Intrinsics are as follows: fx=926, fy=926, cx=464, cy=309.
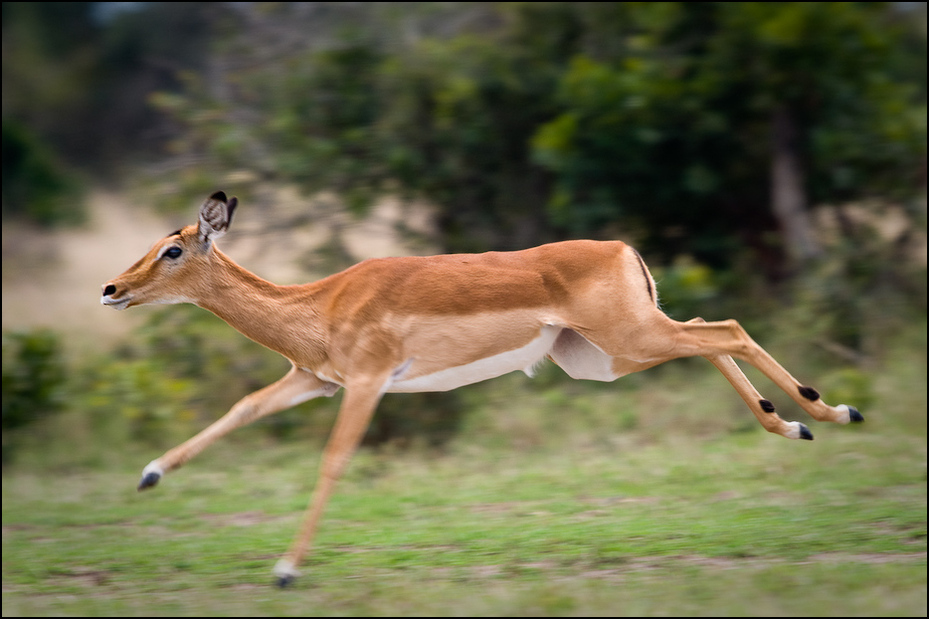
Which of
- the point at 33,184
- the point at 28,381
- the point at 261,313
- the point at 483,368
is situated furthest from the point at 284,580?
the point at 33,184

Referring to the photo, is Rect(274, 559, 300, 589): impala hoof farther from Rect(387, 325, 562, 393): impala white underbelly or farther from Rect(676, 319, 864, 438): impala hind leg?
Rect(676, 319, 864, 438): impala hind leg

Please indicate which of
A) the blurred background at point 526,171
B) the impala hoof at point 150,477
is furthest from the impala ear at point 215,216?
the blurred background at point 526,171

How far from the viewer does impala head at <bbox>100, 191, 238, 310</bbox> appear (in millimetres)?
4496

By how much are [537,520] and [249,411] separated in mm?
2255

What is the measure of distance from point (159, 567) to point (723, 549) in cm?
326

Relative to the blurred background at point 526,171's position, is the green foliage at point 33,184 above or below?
above

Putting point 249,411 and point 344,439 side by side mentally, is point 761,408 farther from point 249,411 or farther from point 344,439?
point 249,411

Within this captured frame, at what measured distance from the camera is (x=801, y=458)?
23.5ft

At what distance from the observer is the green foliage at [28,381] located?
28.2 ft

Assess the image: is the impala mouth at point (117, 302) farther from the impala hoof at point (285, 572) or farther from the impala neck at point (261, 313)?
the impala hoof at point (285, 572)

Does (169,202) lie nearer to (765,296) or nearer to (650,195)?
(650,195)

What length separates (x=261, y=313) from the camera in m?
4.75

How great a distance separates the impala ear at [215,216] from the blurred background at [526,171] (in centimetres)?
422

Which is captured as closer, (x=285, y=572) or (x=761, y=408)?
(x=285, y=572)
